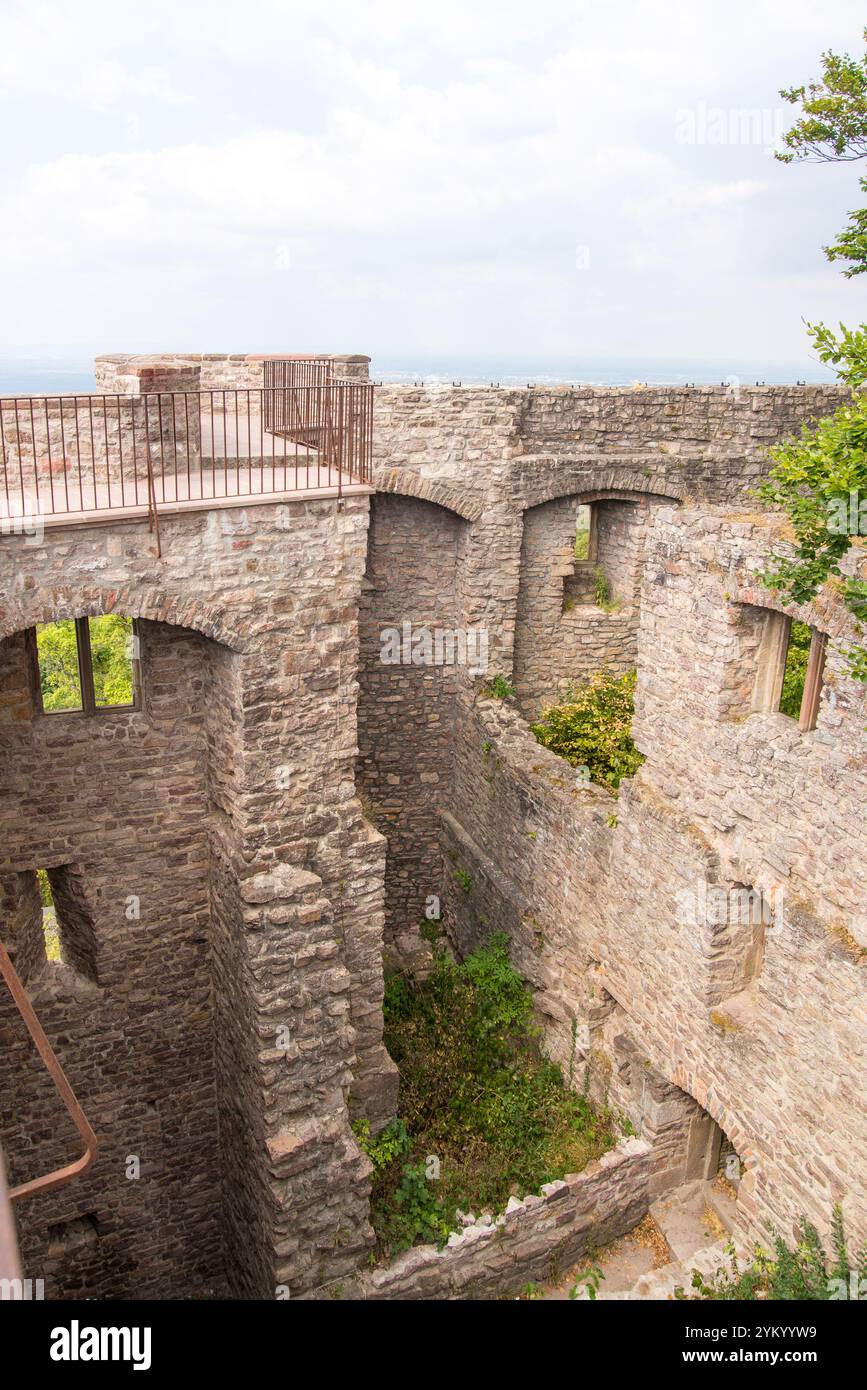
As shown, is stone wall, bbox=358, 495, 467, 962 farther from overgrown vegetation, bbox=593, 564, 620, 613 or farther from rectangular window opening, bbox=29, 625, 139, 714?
rectangular window opening, bbox=29, 625, 139, 714

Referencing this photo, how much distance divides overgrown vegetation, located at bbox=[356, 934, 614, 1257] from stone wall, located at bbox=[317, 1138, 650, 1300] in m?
0.27

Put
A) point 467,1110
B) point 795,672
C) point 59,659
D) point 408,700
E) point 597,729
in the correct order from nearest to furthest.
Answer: point 795,672 < point 467,1110 < point 597,729 < point 408,700 < point 59,659

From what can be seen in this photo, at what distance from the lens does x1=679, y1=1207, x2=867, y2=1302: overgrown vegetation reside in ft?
26.0

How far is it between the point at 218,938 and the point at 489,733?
16.6 feet

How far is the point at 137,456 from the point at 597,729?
7.62 metres

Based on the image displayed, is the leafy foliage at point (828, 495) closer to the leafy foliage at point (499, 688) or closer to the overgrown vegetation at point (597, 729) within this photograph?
the overgrown vegetation at point (597, 729)

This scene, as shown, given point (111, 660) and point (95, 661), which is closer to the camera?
point (95, 661)

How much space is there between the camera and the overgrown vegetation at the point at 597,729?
535 inches

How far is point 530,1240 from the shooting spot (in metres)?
9.95

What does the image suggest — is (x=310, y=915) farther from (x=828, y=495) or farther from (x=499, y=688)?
(x=499, y=688)

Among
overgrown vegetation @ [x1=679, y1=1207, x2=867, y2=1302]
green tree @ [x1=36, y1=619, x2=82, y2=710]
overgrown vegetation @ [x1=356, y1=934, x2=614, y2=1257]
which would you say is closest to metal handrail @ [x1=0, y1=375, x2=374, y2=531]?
overgrown vegetation @ [x1=356, y1=934, x2=614, y2=1257]

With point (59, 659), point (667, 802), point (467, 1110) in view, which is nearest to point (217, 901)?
point (467, 1110)

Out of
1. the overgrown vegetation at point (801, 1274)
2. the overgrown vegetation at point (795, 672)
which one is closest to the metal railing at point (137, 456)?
the overgrown vegetation at point (795, 672)

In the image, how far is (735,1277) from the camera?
30.9 feet
